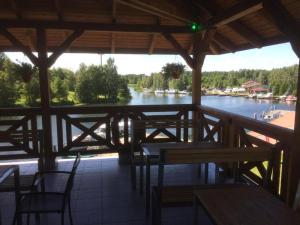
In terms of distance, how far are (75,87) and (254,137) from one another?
19359mm

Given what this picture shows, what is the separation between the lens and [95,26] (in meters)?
4.64

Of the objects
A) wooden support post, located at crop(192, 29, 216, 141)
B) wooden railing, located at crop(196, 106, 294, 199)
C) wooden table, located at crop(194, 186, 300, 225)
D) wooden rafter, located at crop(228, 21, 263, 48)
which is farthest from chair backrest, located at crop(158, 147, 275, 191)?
wooden rafter, located at crop(228, 21, 263, 48)

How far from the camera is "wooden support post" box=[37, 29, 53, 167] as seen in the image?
4.51 m

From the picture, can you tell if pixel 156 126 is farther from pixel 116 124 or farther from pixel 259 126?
pixel 259 126

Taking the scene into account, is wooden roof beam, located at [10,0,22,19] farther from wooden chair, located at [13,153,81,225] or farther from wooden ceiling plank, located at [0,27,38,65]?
wooden chair, located at [13,153,81,225]

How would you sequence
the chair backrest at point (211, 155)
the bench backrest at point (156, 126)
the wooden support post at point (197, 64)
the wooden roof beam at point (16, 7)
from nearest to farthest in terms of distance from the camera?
the chair backrest at point (211, 155)
the bench backrest at point (156, 126)
the wooden roof beam at point (16, 7)
the wooden support post at point (197, 64)

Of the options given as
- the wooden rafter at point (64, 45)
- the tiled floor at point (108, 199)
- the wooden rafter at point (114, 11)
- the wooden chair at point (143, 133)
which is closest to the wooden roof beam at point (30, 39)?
the wooden rafter at point (64, 45)

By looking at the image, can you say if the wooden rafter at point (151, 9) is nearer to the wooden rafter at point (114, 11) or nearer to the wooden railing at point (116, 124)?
the wooden rafter at point (114, 11)

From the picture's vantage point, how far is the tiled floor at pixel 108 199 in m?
2.87

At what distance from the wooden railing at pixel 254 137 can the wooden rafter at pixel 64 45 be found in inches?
97.9

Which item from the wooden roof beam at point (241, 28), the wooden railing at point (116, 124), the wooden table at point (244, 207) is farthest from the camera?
the wooden roof beam at point (241, 28)

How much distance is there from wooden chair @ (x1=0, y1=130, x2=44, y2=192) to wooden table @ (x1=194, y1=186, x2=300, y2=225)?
5.62ft

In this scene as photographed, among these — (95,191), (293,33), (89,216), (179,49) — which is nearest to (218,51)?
(179,49)

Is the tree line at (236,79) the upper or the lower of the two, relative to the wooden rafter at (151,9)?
lower
